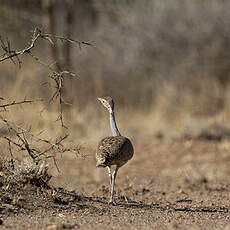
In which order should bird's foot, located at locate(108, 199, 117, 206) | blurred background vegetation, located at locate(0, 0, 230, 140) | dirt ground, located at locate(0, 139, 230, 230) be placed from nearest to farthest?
dirt ground, located at locate(0, 139, 230, 230)
bird's foot, located at locate(108, 199, 117, 206)
blurred background vegetation, located at locate(0, 0, 230, 140)

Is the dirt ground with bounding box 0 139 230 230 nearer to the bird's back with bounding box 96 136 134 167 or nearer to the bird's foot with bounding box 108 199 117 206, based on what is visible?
the bird's foot with bounding box 108 199 117 206

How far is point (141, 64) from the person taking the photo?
1645 cm

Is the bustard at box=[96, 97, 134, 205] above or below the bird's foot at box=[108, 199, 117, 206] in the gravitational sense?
above

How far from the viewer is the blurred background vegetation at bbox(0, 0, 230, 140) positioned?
14.4 meters

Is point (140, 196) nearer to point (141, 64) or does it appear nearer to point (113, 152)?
point (113, 152)

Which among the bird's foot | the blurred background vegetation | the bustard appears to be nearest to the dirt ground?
the bird's foot

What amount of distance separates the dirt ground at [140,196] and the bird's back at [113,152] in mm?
487

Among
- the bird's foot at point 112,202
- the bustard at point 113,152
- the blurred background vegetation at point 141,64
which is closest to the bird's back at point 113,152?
the bustard at point 113,152

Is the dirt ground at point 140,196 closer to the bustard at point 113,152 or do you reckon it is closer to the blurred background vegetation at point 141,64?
the bustard at point 113,152

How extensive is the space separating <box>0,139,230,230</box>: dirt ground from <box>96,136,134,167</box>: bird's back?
0.49 meters

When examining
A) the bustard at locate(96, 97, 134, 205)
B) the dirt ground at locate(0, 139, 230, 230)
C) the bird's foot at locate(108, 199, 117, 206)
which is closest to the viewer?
the dirt ground at locate(0, 139, 230, 230)

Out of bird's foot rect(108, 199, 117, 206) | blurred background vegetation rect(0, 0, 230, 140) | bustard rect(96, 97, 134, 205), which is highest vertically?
blurred background vegetation rect(0, 0, 230, 140)

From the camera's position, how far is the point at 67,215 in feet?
17.7

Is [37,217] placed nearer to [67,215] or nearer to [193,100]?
[67,215]
